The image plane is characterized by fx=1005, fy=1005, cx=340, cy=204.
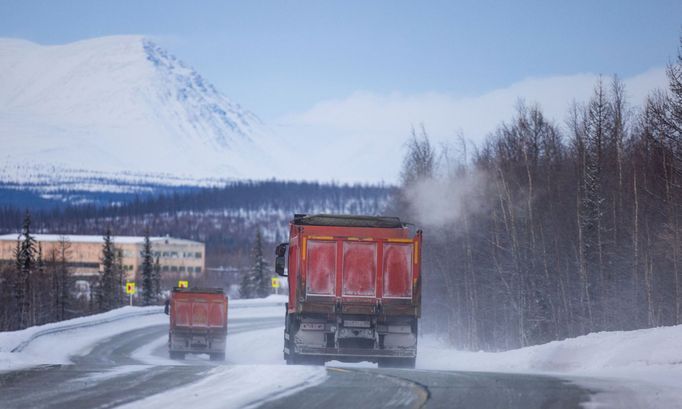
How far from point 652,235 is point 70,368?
33065mm

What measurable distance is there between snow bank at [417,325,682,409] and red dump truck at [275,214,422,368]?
119 inches

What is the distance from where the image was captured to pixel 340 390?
13.4 metres

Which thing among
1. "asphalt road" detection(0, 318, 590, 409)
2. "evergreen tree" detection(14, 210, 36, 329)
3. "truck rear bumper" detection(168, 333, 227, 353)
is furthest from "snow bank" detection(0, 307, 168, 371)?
"evergreen tree" detection(14, 210, 36, 329)

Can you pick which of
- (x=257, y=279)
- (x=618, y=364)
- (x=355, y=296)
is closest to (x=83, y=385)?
(x=355, y=296)

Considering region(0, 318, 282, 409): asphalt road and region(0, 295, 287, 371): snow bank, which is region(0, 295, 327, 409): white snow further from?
region(0, 318, 282, 409): asphalt road

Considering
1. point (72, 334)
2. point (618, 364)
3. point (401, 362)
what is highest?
point (618, 364)

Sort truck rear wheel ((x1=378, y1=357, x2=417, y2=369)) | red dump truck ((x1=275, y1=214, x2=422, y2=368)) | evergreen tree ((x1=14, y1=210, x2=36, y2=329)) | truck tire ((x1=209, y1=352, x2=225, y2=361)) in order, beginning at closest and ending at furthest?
red dump truck ((x1=275, y1=214, x2=422, y2=368)) → truck rear wheel ((x1=378, y1=357, x2=417, y2=369)) → truck tire ((x1=209, y1=352, x2=225, y2=361)) → evergreen tree ((x1=14, y1=210, x2=36, y2=329))

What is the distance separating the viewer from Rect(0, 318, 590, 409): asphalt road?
11703 millimetres

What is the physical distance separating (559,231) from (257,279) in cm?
7720

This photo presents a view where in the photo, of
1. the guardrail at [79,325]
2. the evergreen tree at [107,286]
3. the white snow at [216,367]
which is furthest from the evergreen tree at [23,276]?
the guardrail at [79,325]

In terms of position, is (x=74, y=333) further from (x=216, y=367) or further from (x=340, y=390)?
(x=340, y=390)

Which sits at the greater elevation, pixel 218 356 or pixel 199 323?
pixel 199 323

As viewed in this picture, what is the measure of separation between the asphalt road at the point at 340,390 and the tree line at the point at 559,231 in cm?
2672

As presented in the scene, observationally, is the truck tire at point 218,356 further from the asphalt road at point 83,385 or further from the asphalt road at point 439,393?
the asphalt road at point 439,393
